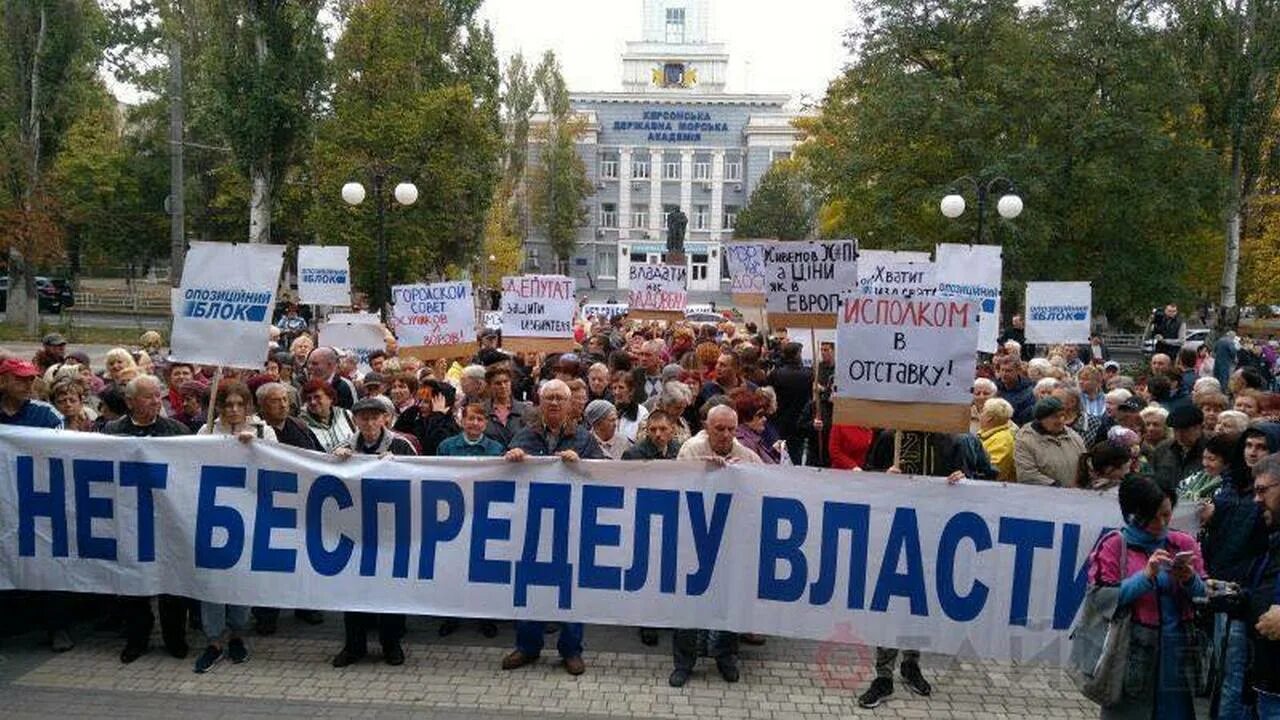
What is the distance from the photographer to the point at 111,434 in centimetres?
661

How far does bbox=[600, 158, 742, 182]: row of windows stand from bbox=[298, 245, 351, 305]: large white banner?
76414mm

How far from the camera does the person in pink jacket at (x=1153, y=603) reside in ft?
14.2

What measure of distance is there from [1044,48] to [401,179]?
1877 cm

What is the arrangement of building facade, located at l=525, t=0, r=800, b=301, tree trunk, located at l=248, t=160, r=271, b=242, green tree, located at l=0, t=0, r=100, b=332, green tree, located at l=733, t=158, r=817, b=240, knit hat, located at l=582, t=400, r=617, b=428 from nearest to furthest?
knit hat, located at l=582, t=400, r=617, b=428 → tree trunk, located at l=248, t=160, r=271, b=242 → green tree, located at l=0, t=0, r=100, b=332 → green tree, located at l=733, t=158, r=817, b=240 → building facade, located at l=525, t=0, r=800, b=301

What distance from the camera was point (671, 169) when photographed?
9150 centimetres

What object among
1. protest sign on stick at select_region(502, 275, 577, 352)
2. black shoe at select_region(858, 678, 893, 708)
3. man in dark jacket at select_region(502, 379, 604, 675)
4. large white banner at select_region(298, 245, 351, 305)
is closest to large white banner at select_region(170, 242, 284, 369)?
man in dark jacket at select_region(502, 379, 604, 675)

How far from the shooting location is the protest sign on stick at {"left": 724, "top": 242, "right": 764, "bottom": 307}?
14.2 m

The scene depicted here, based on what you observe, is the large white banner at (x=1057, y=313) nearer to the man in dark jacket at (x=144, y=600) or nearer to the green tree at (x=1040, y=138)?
the man in dark jacket at (x=144, y=600)

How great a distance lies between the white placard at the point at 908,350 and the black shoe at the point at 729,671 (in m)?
1.77

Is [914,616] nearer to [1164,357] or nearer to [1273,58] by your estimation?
[1164,357]

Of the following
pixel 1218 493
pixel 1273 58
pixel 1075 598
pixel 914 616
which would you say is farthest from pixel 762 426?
pixel 1273 58

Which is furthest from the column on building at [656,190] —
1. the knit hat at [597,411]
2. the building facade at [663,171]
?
the knit hat at [597,411]

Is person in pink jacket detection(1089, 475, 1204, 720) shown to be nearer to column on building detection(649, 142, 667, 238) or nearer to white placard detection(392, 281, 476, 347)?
white placard detection(392, 281, 476, 347)

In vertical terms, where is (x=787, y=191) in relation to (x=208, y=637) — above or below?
above
